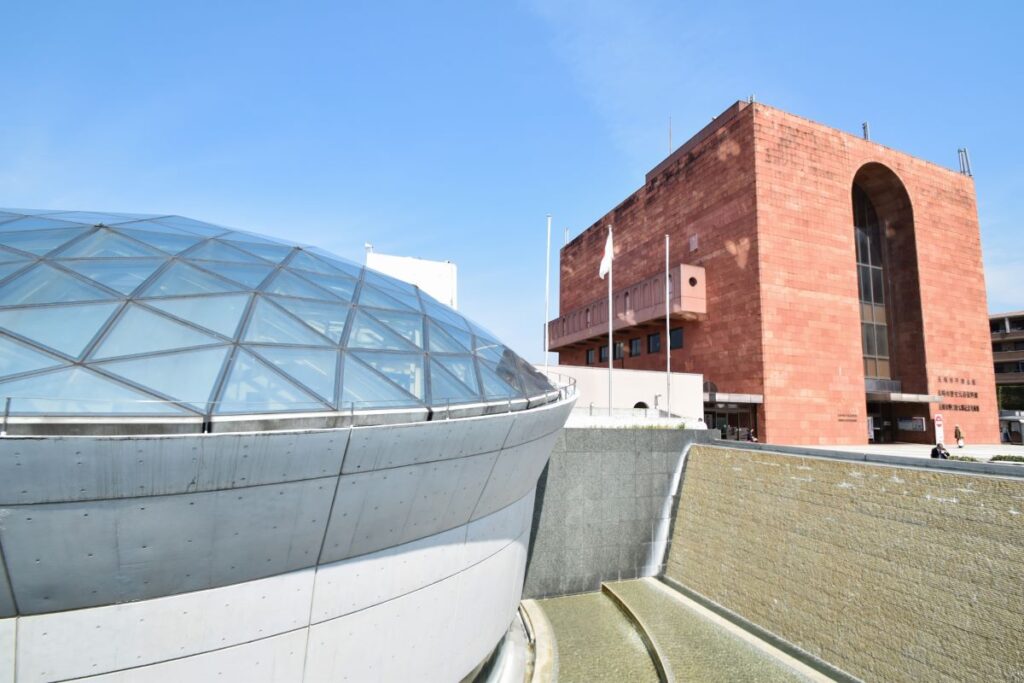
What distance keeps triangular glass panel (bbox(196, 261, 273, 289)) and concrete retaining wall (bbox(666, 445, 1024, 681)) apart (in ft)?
45.1

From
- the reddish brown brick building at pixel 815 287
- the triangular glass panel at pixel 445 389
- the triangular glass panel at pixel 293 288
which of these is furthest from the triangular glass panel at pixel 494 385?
the reddish brown brick building at pixel 815 287

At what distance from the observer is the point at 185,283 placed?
7.05 metres

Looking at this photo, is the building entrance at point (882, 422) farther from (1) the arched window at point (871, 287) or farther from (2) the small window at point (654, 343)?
(2) the small window at point (654, 343)

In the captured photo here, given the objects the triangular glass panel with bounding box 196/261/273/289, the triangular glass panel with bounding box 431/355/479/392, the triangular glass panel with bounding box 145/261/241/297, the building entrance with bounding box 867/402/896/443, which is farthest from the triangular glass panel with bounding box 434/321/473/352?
the building entrance with bounding box 867/402/896/443

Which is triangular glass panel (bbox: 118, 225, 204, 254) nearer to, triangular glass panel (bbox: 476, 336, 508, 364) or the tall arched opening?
triangular glass panel (bbox: 476, 336, 508, 364)

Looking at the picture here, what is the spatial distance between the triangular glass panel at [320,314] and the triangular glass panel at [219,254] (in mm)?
1625

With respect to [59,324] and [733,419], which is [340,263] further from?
[733,419]

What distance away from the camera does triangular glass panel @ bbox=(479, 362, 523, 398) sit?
8.22m

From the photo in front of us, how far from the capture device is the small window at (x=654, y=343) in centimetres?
3775

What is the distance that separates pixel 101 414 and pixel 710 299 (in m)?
32.8

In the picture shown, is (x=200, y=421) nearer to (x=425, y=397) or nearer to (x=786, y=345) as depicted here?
(x=425, y=397)

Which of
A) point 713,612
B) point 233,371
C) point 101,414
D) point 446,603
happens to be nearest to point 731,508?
point 713,612

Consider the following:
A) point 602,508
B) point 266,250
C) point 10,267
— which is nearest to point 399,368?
point 266,250

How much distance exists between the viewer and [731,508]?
16281mm
